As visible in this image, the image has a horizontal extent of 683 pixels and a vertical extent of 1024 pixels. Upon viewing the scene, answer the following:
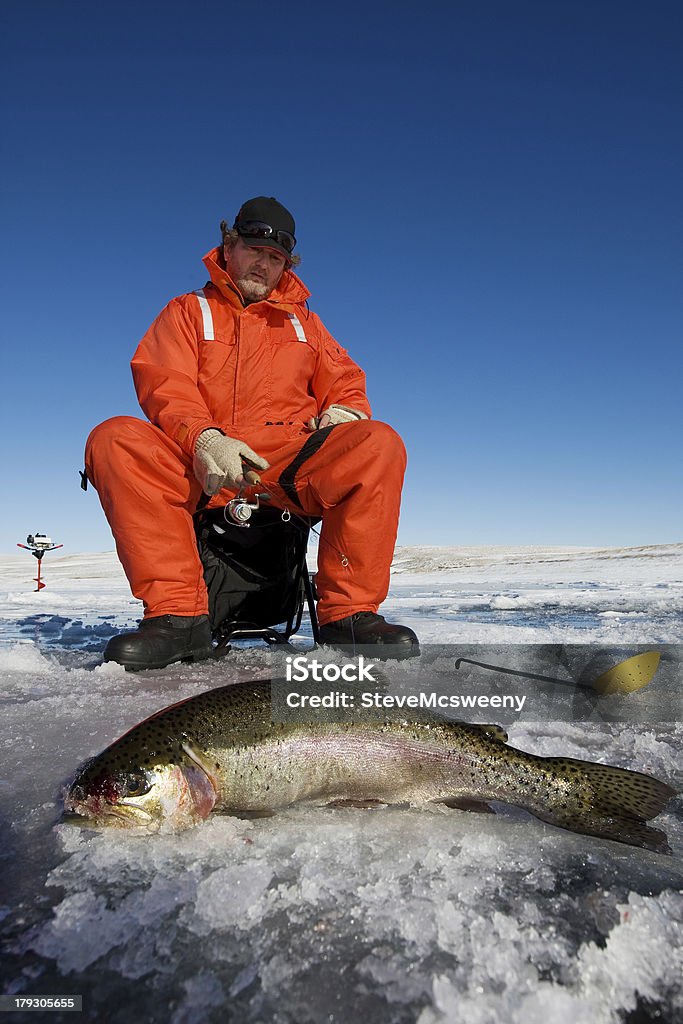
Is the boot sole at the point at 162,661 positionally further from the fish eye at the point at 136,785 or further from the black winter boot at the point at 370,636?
the fish eye at the point at 136,785

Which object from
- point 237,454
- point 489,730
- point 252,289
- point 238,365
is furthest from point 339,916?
point 252,289

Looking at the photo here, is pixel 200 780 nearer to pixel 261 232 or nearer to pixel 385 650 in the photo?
pixel 385 650

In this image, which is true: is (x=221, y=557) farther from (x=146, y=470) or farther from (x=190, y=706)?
(x=190, y=706)

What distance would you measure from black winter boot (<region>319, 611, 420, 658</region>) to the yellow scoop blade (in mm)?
838

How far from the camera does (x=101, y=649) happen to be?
150 inches

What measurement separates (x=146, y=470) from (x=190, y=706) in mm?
1817

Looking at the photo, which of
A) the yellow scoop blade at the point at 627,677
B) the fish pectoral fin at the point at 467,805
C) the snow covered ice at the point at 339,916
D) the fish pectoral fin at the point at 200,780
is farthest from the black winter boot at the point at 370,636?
the fish pectoral fin at the point at 200,780

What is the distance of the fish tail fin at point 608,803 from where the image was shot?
125cm

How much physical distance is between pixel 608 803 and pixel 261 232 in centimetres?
337

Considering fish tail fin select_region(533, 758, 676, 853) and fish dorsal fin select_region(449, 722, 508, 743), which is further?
fish dorsal fin select_region(449, 722, 508, 743)

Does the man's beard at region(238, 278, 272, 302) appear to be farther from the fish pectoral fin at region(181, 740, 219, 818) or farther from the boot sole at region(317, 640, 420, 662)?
the fish pectoral fin at region(181, 740, 219, 818)

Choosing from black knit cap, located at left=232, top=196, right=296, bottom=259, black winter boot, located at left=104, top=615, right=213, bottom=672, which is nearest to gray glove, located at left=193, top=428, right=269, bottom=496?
black winter boot, located at left=104, top=615, right=213, bottom=672

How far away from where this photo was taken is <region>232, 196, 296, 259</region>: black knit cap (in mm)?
3607

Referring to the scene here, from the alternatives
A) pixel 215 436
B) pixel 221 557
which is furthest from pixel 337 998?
pixel 221 557
